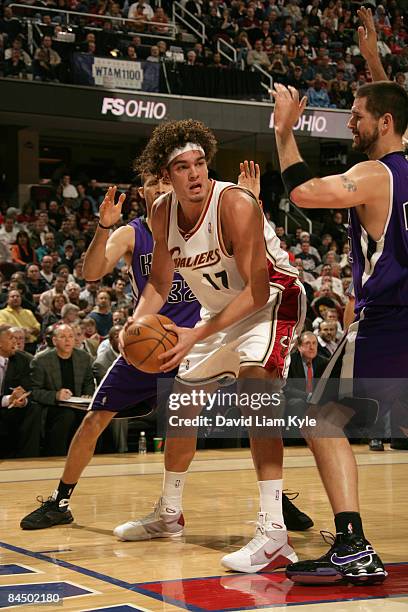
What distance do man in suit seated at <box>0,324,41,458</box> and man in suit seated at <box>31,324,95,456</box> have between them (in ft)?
0.35

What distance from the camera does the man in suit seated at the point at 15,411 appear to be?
9.08m

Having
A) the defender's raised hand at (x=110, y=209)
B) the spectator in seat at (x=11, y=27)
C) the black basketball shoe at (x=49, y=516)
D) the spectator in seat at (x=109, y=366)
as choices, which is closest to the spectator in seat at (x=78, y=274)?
the spectator in seat at (x=109, y=366)

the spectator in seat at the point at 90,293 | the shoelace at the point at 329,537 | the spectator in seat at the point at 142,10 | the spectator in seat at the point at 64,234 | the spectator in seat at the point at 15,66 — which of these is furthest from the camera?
the spectator in seat at the point at 142,10

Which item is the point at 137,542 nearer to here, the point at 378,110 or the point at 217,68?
the point at 378,110

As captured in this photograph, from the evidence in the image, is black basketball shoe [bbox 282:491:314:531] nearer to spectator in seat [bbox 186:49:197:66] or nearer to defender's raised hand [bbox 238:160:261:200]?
defender's raised hand [bbox 238:160:261:200]

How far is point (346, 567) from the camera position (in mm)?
3920

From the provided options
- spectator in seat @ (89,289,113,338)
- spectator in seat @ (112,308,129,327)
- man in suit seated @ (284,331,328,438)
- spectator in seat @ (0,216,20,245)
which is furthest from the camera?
spectator in seat @ (0,216,20,245)

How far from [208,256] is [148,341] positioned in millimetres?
501

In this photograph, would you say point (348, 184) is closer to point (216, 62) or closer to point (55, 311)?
point (55, 311)

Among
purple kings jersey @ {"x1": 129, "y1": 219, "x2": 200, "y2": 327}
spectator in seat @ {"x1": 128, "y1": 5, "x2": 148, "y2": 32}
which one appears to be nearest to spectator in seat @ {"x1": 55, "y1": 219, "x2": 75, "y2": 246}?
spectator in seat @ {"x1": 128, "y1": 5, "x2": 148, "y2": 32}

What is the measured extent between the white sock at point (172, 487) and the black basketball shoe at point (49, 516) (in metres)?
0.67

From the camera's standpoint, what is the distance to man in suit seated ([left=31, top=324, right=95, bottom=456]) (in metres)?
9.16

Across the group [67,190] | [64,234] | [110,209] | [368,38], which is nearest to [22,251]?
[64,234]

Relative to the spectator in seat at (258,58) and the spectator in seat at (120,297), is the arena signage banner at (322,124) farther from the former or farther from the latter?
the spectator in seat at (120,297)
